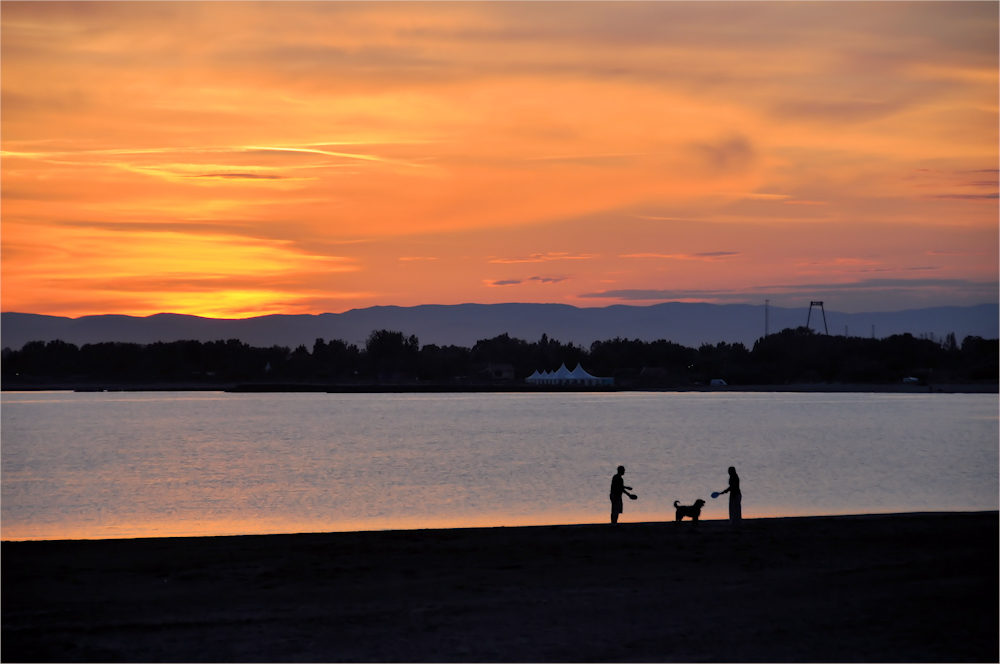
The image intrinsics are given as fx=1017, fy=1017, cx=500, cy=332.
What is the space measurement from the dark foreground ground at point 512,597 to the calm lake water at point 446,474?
8841 mm

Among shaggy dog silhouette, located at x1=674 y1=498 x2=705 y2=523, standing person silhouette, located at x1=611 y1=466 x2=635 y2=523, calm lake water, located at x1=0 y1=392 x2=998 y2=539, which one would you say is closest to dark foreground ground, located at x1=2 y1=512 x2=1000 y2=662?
shaggy dog silhouette, located at x1=674 y1=498 x2=705 y2=523

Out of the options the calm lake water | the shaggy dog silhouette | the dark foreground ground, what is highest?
the shaggy dog silhouette

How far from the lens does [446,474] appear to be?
45531mm

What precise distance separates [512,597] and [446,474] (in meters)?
30.8

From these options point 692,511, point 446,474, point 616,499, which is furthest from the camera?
point 446,474

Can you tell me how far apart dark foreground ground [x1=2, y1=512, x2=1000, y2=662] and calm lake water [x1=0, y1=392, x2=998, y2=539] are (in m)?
8.84

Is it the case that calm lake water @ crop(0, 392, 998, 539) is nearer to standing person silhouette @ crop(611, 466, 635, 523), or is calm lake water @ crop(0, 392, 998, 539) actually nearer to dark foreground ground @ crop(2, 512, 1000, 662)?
standing person silhouette @ crop(611, 466, 635, 523)

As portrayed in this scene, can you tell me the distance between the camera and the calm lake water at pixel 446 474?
31.0 m

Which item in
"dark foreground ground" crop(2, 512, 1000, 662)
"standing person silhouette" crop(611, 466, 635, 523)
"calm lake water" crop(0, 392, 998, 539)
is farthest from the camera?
"calm lake water" crop(0, 392, 998, 539)

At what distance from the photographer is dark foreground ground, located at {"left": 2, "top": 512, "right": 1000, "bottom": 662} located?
1216 centimetres

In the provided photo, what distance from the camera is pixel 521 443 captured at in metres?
69.2

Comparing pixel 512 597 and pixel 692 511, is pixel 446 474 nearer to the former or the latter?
pixel 692 511

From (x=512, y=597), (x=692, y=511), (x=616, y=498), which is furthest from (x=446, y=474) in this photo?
(x=512, y=597)

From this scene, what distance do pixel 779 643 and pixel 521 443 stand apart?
187 ft
